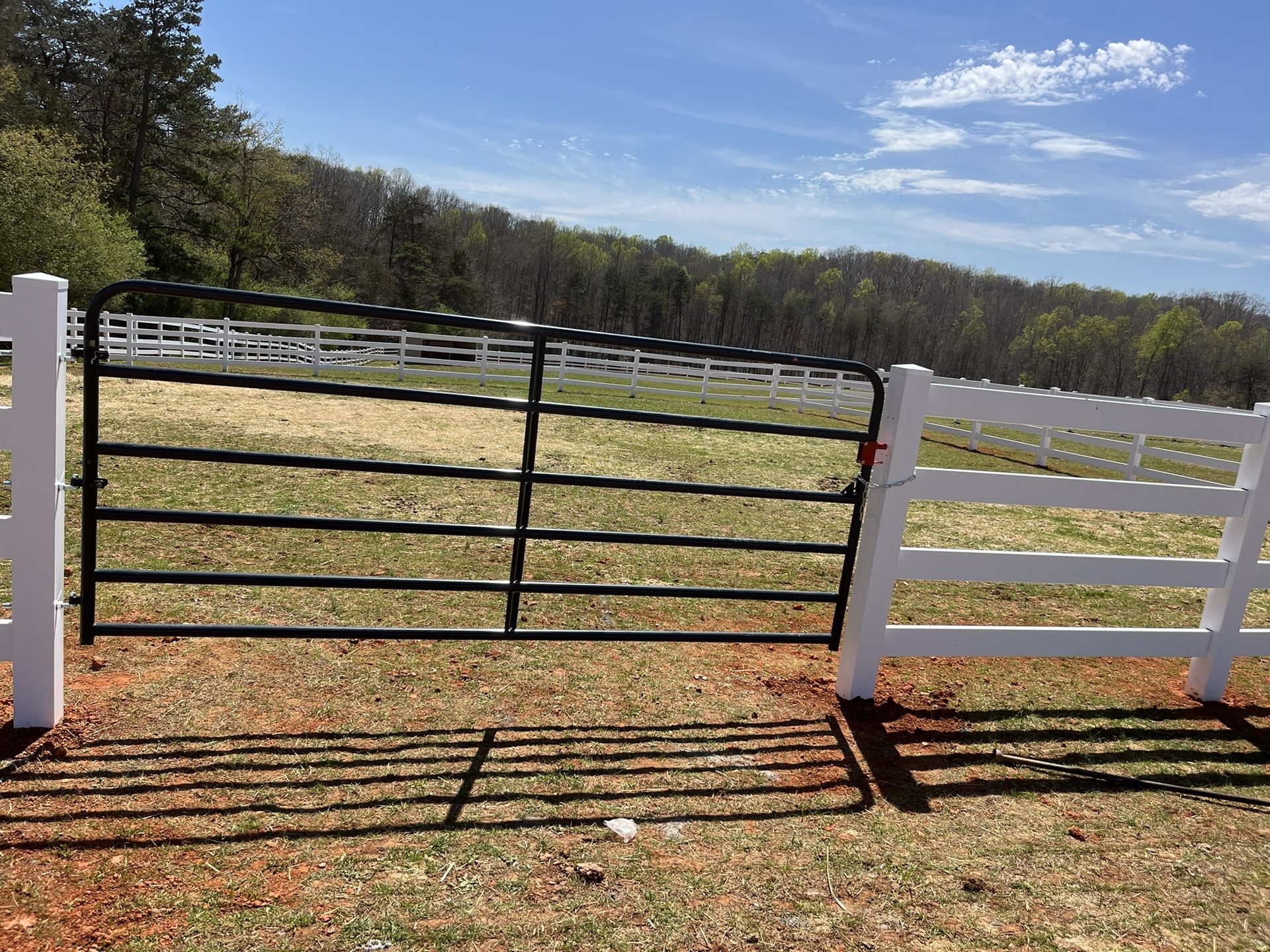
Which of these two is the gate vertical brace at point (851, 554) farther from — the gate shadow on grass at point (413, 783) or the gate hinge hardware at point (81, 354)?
the gate hinge hardware at point (81, 354)

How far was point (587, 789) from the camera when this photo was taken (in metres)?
2.77

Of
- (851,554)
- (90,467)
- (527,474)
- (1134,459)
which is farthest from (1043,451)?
(90,467)

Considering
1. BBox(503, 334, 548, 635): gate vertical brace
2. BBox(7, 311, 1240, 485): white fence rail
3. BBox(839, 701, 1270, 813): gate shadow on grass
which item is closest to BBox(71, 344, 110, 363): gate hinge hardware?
BBox(503, 334, 548, 635): gate vertical brace

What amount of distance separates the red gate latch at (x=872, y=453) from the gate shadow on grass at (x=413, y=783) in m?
1.19

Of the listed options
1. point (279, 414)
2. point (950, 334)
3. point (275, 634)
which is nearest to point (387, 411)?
point (279, 414)

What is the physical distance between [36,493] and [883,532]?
10.5 ft

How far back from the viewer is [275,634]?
313cm

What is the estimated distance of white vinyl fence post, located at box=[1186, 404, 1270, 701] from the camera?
3807mm

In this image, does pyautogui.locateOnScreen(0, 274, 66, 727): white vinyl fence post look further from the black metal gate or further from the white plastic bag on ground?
the white plastic bag on ground

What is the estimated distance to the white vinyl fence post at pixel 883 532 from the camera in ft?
11.0

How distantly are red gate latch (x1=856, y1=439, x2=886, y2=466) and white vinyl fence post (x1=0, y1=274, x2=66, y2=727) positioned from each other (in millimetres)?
2938

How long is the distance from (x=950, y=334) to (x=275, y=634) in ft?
360

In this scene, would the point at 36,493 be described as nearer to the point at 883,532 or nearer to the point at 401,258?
the point at 883,532

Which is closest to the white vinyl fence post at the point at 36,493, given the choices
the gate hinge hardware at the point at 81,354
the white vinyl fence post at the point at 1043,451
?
the gate hinge hardware at the point at 81,354
